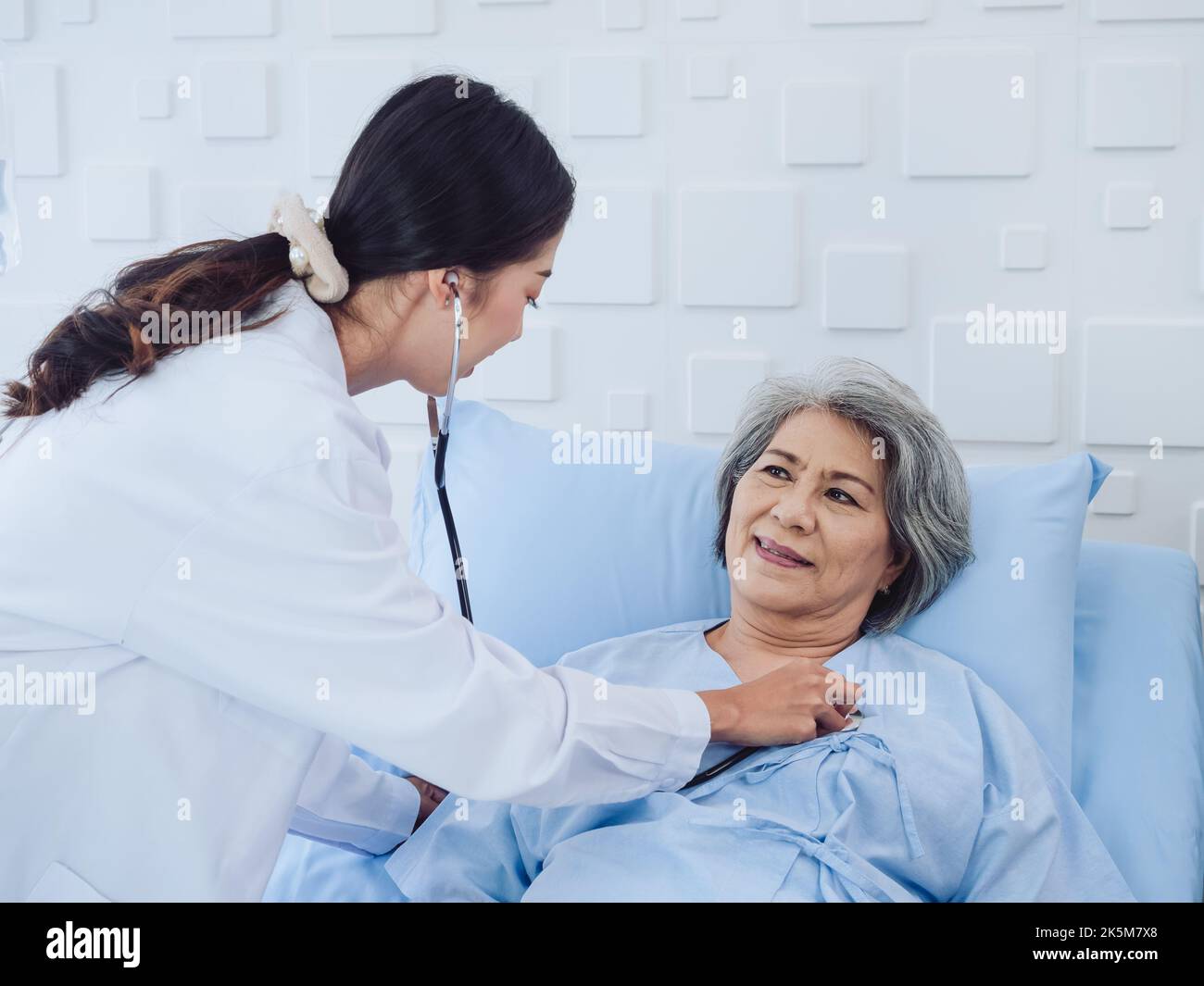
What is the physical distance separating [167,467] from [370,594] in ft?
0.74

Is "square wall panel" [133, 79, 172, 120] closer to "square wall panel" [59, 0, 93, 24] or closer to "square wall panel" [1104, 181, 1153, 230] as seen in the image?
"square wall panel" [59, 0, 93, 24]

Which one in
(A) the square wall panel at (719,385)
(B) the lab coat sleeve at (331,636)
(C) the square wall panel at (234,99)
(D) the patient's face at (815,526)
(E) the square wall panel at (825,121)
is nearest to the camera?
(B) the lab coat sleeve at (331,636)

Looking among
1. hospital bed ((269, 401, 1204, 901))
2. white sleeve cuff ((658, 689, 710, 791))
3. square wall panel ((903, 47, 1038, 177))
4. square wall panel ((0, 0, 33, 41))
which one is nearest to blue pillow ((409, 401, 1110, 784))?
hospital bed ((269, 401, 1204, 901))

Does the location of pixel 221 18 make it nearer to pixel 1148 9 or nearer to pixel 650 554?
pixel 650 554

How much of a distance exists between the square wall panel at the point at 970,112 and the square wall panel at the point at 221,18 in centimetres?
120

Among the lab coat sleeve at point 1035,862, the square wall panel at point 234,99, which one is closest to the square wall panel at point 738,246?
the square wall panel at point 234,99

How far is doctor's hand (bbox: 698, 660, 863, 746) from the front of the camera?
1.33m

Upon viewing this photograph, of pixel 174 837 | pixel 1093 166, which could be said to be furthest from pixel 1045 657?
pixel 174 837

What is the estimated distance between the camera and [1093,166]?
79.4 inches

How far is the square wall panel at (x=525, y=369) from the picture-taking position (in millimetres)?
2258

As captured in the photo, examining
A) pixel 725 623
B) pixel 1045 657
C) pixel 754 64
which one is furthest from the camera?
pixel 754 64

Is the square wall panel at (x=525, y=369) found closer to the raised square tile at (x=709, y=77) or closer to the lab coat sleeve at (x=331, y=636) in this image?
the raised square tile at (x=709, y=77)

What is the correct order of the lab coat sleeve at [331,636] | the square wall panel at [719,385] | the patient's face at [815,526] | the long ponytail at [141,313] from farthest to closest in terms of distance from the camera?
the square wall panel at [719,385], the patient's face at [815,526], the long ponytail at [141,313], the lab coat sleeve at [331,636]
